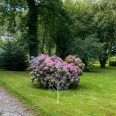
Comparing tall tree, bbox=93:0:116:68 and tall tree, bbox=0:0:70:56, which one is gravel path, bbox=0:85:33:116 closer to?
tall tree, bbox=0:0:70:56

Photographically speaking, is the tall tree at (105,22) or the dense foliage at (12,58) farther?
the tall tree at (105,22)

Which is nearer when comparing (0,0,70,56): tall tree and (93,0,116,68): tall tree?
(0,0,70,56): tall tree

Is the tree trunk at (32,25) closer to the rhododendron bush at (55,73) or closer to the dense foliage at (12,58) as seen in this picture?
the dense foliage at (12,58)

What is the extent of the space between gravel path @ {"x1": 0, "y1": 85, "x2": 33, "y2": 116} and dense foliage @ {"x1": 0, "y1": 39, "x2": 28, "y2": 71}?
32.0ft

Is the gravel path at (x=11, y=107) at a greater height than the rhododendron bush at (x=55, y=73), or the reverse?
the rhododendron bush at (x=55, y=73)

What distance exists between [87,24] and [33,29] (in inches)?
358

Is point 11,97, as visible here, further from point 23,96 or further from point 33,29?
point 33,29

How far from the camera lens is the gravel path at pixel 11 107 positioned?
13.0ft

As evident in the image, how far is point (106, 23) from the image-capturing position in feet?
60.0

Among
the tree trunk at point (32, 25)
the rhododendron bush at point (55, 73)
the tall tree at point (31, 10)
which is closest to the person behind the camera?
the rhododendron bush at point (55, 73)

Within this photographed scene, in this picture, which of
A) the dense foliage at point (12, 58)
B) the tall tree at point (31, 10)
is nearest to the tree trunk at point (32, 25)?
the tall tree at point (31, 10)

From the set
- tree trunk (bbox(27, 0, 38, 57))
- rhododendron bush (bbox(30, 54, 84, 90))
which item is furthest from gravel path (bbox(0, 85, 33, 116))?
tree trunk (bbox(27, 0, 38, 57))

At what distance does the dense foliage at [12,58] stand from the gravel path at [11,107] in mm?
9740

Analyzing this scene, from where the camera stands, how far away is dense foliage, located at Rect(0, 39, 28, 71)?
587 inches
